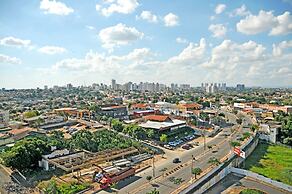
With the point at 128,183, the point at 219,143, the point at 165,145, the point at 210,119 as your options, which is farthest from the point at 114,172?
the point at 210,119

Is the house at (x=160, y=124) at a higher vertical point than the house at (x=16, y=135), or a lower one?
higher

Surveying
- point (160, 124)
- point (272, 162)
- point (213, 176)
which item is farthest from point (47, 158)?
point (272, 162)

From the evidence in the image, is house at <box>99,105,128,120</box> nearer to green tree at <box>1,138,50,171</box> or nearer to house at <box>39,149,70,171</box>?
house at <box>39,149,70,171</box>

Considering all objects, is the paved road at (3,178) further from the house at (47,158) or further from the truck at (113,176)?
the truck at (113,176)

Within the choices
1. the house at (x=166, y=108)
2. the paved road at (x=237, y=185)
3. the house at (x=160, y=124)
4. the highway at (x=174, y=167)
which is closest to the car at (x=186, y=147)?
the highway at (x=174, y=167)

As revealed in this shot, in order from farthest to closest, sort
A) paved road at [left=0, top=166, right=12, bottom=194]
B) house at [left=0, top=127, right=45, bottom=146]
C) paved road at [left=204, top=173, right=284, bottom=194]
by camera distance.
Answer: house at [left=0, top=127, right=45, bottom=146] < paved road at [left=204, top=173, right=284, bottom=194] < paved road at [left=0, top=166, right=12, bottom=194]

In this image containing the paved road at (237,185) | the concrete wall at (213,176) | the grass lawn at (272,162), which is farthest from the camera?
the grass lawn at (272,162)

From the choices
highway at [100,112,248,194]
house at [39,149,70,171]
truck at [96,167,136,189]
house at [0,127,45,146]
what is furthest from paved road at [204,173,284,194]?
house at [0,127,45,146]
